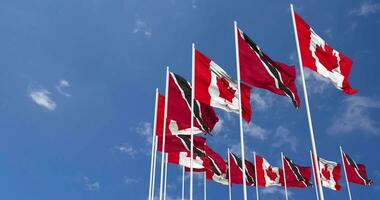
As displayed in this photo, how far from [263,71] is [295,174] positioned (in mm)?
21867

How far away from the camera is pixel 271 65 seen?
1585 centimetres

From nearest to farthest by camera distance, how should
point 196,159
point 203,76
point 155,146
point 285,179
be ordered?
1. point 203,76
2. point 155,146
3. point 196,159
4. point 285,179

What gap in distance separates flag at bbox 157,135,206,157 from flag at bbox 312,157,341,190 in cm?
1606

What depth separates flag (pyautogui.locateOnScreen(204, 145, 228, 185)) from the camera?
95.1ft

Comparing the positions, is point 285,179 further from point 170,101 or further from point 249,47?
point 249,47

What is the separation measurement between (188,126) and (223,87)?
4.43 metres

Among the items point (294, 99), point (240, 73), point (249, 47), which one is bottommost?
point (294, 99)

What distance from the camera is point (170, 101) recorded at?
832 inches

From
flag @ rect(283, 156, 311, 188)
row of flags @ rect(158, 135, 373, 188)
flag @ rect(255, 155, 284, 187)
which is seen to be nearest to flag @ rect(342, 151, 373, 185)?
row of flags @ rect(158, 135, 373, 188)

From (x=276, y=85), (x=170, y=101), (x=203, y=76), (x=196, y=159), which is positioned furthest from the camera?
(x=196, y=159)

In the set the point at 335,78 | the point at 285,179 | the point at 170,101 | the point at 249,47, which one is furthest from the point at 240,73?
the point at 285,179

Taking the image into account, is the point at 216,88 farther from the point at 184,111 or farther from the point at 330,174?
the point at 330,174

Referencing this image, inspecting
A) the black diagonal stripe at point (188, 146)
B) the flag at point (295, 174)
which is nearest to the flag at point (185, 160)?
the black diagonal stripe at point (188, 146)

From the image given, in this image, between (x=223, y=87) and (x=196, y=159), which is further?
(x=196, y=159)
